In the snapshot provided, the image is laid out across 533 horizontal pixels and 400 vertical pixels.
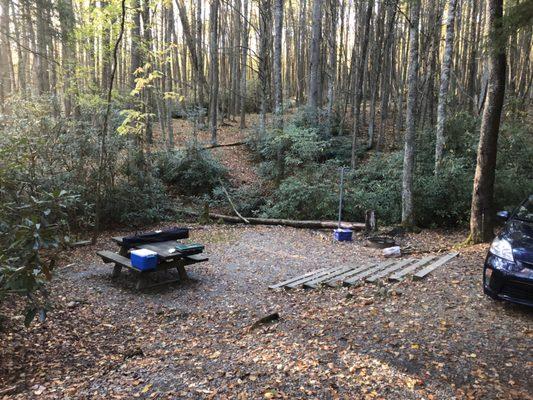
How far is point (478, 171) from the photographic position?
302 inches

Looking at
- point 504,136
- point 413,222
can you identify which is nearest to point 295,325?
point 413,222

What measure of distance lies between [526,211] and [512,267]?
4.64 ft

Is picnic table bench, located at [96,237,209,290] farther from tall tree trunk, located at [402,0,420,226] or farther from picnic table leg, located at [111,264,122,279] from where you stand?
tall tree trunk, located at [402,0,420,226]

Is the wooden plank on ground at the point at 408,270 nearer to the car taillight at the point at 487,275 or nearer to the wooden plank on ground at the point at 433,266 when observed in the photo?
the wooden plank on ground at the point at 433,266

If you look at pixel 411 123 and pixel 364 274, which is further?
pixel 411 123

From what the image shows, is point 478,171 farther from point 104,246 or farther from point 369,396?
point 104,246

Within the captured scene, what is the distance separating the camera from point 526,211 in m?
5.28

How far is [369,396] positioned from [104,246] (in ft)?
26.3

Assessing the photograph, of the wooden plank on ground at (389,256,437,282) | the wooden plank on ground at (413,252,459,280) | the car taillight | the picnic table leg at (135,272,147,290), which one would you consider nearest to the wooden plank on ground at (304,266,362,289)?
the wooden plank on ground at (389,256,437,282)

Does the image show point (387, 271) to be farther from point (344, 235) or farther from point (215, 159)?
point (215, 159)

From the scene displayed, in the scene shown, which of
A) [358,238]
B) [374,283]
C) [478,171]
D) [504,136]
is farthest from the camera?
[504,136]

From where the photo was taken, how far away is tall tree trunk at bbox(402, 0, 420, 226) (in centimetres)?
968

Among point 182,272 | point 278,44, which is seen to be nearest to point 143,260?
point 182,272

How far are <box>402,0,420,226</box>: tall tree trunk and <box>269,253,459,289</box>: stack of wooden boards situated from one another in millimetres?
3378
